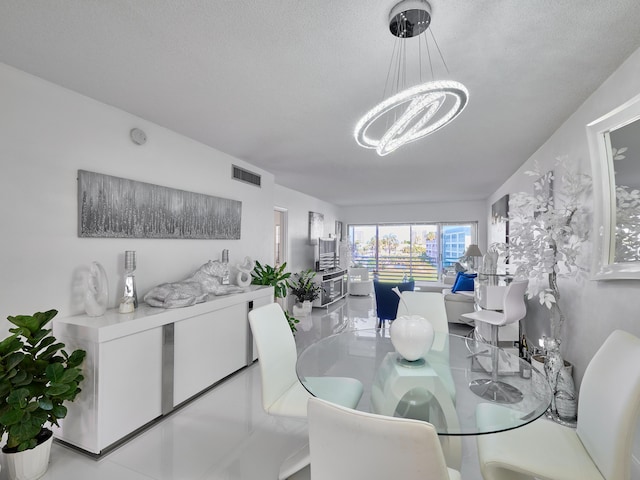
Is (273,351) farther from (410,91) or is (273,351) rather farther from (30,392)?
(410,91)

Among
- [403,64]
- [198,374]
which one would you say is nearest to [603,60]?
[403,64]

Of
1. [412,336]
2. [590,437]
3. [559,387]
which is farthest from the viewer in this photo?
[559,387]

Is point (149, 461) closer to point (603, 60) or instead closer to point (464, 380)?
point (464, 380)

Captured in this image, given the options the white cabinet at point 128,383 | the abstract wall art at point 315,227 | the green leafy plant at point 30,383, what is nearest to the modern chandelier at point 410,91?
the white cabinet at point 128,383

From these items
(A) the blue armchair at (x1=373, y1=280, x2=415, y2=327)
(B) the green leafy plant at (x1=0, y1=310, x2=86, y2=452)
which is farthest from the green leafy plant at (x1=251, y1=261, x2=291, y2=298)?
(B) the green leafy plant at (x1=0, y1=310, x2=86, y2=452)

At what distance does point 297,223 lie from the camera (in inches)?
254

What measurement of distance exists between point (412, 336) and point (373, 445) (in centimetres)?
103

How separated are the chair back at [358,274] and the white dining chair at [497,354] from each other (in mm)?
4543

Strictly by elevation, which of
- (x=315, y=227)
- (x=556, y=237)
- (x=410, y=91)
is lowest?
(x=556, y=237)

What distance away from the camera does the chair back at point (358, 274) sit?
27.4ft

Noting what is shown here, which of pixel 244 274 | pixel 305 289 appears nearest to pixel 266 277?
pixel 244 274

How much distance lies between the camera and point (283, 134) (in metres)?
3.14

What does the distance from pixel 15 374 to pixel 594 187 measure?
3721mm

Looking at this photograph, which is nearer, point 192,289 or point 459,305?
point 192,289
